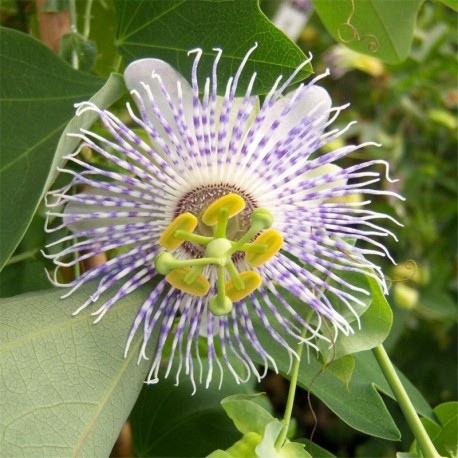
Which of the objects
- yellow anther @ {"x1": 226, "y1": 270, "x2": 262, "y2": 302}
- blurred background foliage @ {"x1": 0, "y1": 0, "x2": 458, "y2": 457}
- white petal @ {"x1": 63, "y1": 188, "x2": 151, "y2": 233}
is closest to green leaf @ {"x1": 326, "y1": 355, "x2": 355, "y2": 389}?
yellow anther @ {"x1": 226, "y1": 270, "x2": 262, "y2": 302}

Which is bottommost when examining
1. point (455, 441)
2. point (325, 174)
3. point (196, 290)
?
point (455, 441)

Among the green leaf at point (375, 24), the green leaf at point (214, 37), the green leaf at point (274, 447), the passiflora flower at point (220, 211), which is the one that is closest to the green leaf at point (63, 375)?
the passiflora flower at point (220, 211)

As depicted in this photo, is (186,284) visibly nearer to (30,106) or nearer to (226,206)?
(226,206)

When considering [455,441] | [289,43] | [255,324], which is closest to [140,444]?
[255,324]

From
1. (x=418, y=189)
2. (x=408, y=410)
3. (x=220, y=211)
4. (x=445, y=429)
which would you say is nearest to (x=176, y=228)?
(x=220, y=211)

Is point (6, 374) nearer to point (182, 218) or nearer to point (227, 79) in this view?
point (182, 218)

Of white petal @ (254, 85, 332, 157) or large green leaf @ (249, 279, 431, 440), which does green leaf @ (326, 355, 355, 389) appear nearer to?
large green leaf @ (249, 279, 431, 440)
